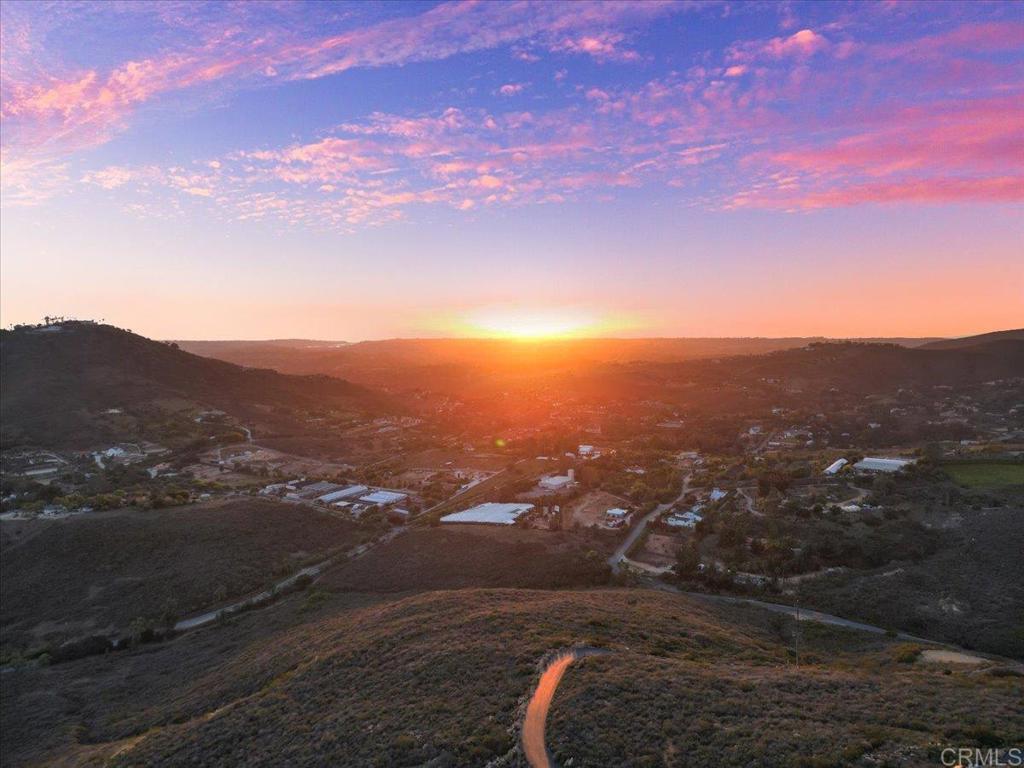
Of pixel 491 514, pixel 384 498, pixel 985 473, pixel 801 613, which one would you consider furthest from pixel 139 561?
pixel 985 473

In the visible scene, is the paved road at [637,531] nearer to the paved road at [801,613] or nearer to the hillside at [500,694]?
the paved road at [801,613]

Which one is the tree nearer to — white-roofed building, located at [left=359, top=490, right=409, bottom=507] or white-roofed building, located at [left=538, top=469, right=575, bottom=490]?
white-roofed building, located at [left=538, top=469, right=575, bottom=490]

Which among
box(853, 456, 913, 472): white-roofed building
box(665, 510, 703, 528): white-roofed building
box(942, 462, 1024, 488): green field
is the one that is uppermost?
box(942, 462, 1024, 488): green field

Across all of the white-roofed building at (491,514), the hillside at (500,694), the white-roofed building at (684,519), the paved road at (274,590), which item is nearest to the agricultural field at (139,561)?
the paved road at (274,590)

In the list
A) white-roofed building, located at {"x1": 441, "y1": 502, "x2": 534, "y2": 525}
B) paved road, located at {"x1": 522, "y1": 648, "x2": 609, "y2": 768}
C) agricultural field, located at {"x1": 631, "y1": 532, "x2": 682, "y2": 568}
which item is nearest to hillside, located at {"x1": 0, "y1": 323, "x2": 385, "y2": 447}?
white-roofed building, located at {"x1": 441, "y1": 502, "x2": 534, "y2": 525}

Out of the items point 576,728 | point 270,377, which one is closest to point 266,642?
point 576,728

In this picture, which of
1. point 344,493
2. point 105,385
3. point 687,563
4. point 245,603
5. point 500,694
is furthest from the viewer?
point 105,385

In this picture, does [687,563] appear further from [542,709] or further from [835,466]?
[835,466]
